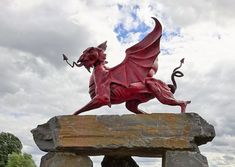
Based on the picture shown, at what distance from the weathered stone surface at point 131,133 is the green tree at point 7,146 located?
62.8 ft

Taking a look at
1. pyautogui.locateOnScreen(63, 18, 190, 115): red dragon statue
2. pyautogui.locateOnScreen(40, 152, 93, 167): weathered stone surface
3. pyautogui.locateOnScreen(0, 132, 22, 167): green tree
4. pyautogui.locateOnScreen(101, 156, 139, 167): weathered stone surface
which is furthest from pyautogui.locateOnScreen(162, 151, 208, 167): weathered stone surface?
pyautogui.locateOnScreen(0, 132, 22, 167): green tree

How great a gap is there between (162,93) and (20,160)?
58.8ft

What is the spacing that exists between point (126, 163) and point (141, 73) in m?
1.43

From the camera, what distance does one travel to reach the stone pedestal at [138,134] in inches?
209

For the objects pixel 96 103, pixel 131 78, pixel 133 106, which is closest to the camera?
pixel 96 103

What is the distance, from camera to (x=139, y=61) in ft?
19.7

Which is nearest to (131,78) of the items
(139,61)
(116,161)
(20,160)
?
(139,61)

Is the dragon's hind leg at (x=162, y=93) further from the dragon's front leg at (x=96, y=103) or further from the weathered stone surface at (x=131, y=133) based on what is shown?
the dragon's front leg at (x=96, y=103)

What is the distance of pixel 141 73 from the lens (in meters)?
5.91

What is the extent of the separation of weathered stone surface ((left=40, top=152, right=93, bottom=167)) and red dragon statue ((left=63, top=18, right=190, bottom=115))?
20.2 inches

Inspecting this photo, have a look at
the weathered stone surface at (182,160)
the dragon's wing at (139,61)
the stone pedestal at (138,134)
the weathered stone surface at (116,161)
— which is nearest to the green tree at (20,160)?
the weathered stone surface at (116,161)

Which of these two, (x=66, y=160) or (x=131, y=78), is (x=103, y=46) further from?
(x=66, y=160)

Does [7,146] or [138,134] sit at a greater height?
[7,146]

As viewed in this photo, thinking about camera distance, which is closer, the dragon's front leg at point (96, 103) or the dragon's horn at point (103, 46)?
the dragon's front leg at point (96, 103)
